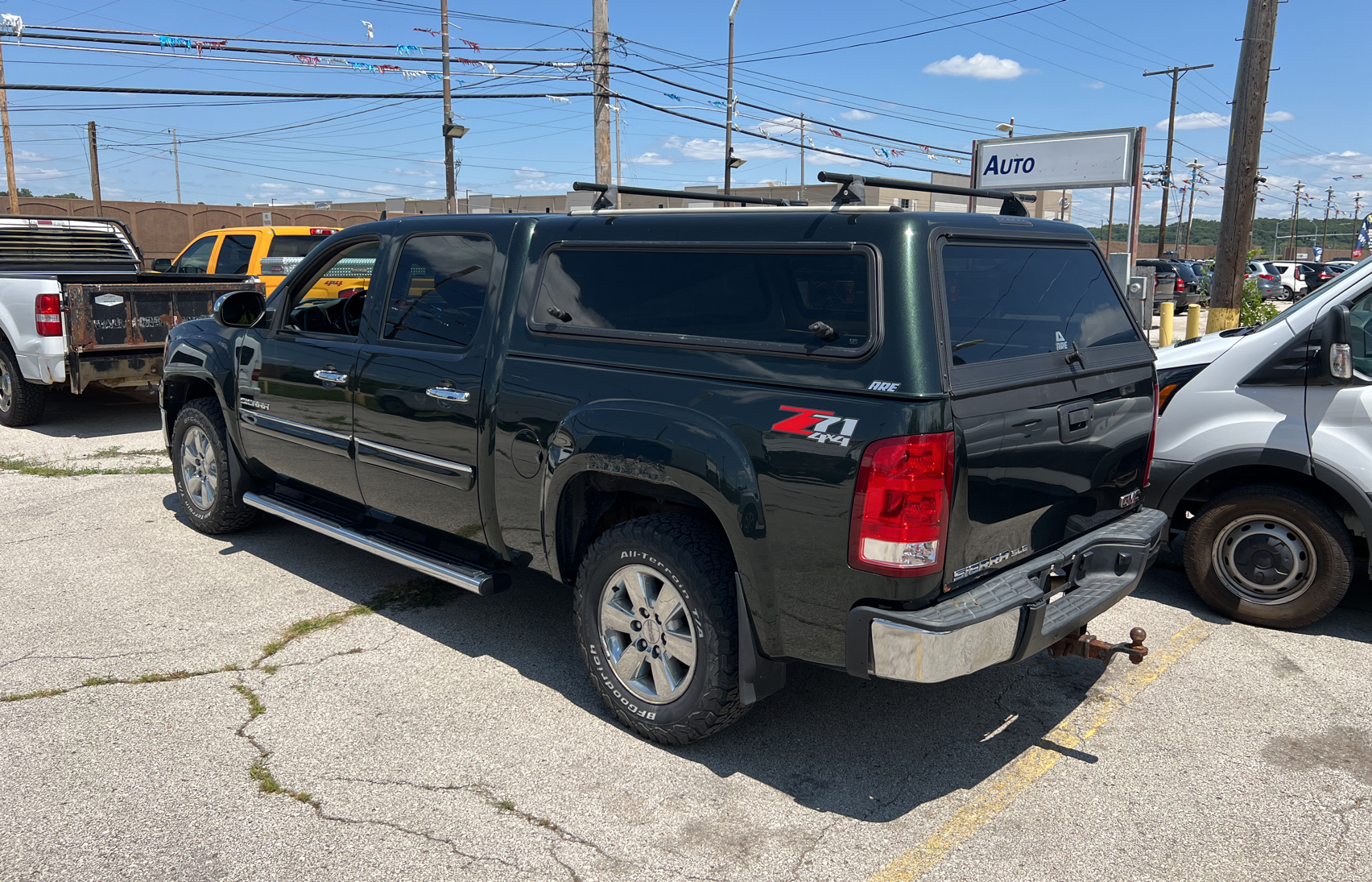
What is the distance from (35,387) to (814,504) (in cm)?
1005

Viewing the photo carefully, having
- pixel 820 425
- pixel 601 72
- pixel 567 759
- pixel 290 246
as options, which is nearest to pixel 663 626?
pixel 567 759

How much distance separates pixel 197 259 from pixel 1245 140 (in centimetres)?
1374

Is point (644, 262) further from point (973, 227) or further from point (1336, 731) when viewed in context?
point (1336, 731)

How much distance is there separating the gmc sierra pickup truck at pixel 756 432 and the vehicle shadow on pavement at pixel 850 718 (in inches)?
14.0

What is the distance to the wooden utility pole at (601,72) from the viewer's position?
19.0 meters

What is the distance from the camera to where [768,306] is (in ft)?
11.4

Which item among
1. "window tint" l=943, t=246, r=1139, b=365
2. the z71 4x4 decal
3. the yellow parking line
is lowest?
the yellow parking line

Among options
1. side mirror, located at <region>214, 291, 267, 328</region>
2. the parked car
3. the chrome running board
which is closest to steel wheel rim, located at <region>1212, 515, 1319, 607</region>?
the chrome running board

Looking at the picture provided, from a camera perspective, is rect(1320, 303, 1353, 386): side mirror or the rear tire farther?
the rear tire

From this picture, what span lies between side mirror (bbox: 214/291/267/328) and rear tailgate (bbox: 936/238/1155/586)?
158 inches

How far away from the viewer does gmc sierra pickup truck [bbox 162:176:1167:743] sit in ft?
10.3

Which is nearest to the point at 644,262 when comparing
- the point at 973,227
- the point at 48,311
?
the point at 973,227

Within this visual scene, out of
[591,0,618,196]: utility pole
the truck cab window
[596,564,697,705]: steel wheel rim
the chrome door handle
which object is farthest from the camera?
[591,0,618,196]: utility pole

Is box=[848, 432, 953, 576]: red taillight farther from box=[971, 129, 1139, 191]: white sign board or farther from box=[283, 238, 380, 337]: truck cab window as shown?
box=[971, 129, 1139, 191]: white sign board
